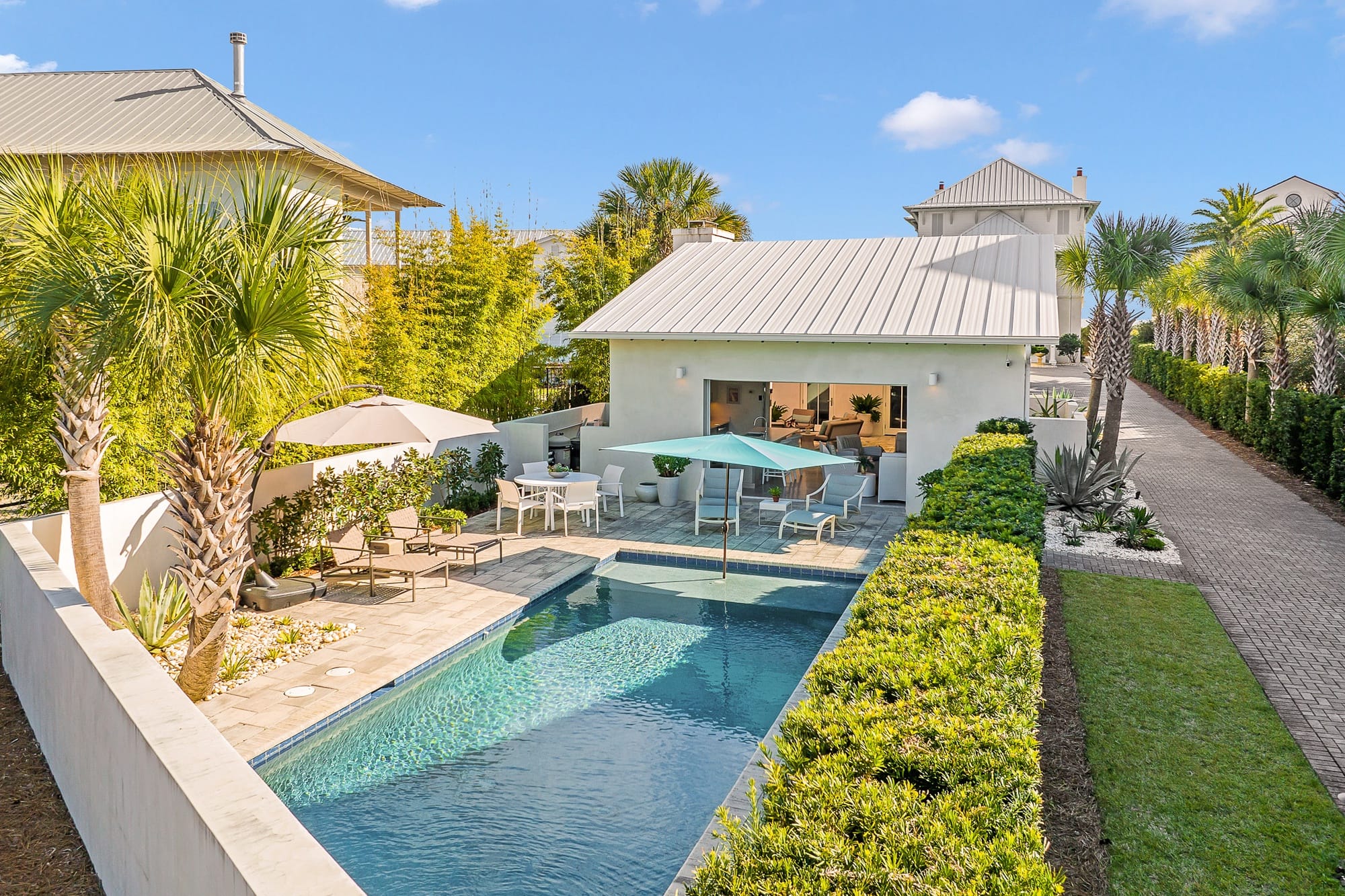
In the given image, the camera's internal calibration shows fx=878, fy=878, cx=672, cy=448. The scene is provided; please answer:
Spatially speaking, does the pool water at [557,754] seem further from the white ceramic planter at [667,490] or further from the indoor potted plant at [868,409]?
the indoor potted plant at [868,409]

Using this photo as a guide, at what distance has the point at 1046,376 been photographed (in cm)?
4562

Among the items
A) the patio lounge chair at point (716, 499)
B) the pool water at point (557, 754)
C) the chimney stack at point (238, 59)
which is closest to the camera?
the pool water at point (557, 754)

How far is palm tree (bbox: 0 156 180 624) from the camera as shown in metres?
6.12

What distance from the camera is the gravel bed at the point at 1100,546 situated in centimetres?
1248

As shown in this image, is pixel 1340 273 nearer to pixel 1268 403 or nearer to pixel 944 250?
pixel 944 250

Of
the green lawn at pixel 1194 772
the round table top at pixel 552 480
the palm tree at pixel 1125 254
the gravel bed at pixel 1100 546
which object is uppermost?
the palm tree at pixel 1125 254

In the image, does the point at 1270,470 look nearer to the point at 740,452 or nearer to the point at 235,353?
the point at 740,452

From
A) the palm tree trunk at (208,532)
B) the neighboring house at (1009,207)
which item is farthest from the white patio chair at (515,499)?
the neighboring house at (1009,207)

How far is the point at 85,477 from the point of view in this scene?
27.3 feet

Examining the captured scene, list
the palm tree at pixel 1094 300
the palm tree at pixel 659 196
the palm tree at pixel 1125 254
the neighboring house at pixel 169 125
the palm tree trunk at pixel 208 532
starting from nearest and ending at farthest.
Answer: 1. the palm tree trunk at pixel 208 532
2. the neighboring house at pixel 169 125
3. the palm tree at pixel 1125 254
4. the palm tree at pixel 1094 300
5. the palm tree at pixel 659 196

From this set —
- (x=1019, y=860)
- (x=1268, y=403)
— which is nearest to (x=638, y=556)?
(x=1019, y=860)

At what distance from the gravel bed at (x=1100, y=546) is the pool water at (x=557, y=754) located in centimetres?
452

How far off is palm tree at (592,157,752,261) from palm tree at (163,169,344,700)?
25.1m

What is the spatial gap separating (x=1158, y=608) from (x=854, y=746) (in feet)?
25.1
